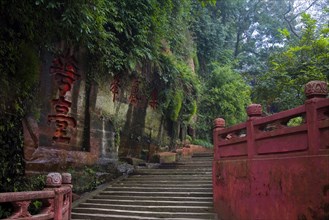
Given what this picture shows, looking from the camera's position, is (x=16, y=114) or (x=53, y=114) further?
(x=53, y=114)

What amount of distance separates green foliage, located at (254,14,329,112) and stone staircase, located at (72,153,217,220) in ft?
11.1

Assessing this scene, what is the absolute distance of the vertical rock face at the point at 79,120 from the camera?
24.6ft

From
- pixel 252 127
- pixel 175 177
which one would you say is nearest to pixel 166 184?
pixel 175 177

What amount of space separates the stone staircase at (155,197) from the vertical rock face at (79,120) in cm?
106

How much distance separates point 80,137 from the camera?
8.80 metres

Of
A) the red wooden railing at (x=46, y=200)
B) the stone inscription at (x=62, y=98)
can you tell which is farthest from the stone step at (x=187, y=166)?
the red wooden railing at (x=46, y=200)

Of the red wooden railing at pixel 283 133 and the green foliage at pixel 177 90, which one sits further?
the green foliage at pixel 177 90

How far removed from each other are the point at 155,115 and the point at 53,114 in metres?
5.44

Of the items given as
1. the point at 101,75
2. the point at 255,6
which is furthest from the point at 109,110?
the point at 255,6

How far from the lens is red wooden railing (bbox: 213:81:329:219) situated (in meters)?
4.46

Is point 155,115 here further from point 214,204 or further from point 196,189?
point 214,204

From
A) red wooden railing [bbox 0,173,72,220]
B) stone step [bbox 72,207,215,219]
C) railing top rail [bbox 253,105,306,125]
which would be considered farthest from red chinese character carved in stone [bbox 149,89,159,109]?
red wooden railing [bbox 0,173,72,220]

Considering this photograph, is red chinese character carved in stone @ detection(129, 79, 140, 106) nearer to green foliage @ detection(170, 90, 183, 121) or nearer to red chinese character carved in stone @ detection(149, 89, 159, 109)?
red chinese character carved in stone @ detection(149, 89, 159, 109)

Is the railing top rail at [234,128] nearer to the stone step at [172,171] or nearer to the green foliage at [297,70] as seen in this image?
the stone step at [172,171]
